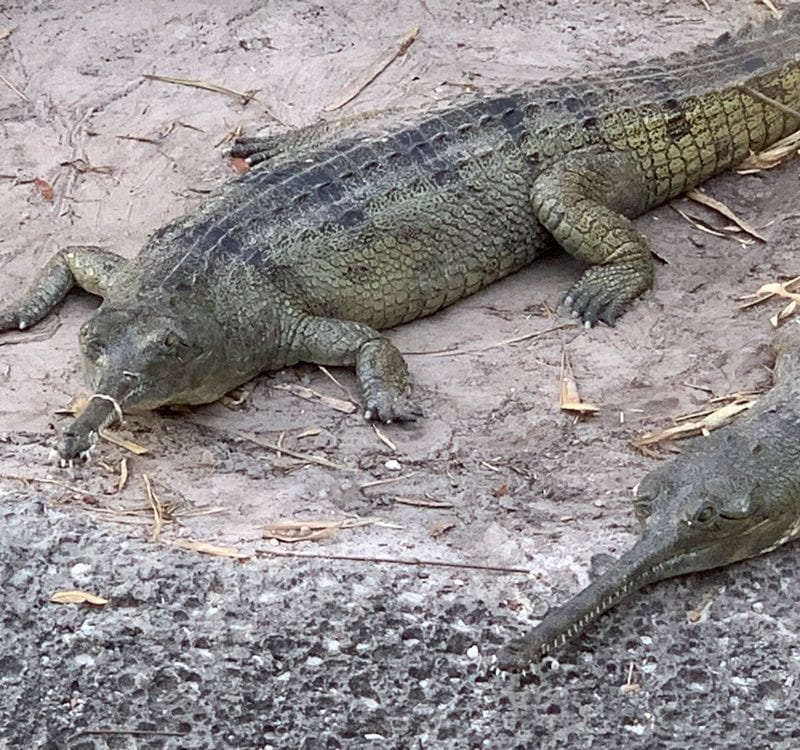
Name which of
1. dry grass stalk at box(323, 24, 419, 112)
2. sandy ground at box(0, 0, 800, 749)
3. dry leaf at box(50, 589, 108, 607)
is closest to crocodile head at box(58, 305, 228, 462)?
sandy ground at box(0, 0, 800, 749)

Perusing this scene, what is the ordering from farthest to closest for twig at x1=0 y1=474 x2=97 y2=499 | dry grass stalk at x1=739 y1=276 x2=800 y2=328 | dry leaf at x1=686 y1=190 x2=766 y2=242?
dry leaf at x1=686 y1=190 x2=766 y2=242, dry grass stalk at x1=739 y1=276 x2=800 y2=328, twig at x1=0 y1=474 x2=97 y2=499

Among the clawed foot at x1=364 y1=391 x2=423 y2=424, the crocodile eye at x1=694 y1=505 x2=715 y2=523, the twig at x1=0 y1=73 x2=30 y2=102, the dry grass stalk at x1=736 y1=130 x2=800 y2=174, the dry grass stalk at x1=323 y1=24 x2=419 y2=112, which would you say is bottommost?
the dry grass stalk at x1=736 y1=130 x2=800 y2=174

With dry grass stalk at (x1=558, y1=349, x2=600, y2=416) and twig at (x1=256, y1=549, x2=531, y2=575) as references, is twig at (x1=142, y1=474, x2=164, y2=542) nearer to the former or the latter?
twig at (x1=256, y1=549, x2=531, y2=575)

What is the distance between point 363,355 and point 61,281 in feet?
4.02

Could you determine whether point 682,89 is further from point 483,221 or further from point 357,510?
point 357,510

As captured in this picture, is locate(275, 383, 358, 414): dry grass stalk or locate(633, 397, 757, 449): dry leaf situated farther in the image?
locate(275, 383, 358, 414): dry grass stalk

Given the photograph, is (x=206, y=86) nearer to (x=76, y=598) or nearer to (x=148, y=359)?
(x=148, y=359)

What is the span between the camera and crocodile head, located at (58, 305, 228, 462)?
173 inches

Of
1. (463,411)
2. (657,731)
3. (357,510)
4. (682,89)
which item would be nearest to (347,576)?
(357,510)

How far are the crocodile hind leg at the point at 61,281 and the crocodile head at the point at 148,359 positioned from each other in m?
0.50

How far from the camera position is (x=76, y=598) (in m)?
3.47

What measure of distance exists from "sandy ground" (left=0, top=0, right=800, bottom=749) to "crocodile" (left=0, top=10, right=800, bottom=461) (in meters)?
0.12

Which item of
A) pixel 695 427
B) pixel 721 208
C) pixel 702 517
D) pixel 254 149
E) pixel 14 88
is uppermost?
pixel 14 88

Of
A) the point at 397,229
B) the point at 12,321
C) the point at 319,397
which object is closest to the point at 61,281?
the point at 12,321
